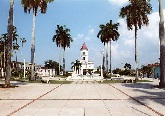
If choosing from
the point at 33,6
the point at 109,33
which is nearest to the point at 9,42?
the point at 33,6

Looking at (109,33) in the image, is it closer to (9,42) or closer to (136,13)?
(136,13)

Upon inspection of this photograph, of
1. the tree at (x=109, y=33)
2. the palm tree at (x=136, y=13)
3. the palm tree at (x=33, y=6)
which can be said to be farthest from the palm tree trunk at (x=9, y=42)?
the tree at (x=109, y=33)

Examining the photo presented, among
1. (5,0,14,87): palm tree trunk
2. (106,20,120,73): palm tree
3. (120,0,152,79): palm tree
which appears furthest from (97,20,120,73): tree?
(5,0,14,87): palm tree trunk

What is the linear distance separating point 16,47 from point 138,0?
190 feet

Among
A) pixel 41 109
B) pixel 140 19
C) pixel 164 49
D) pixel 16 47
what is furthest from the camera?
pixel 16 47

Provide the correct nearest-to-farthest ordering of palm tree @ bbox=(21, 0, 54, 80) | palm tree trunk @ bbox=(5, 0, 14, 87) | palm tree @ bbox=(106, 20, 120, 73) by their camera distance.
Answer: palm tree trunk @ bbox=(5, 0, 14, 87)
palm tree @ bbox=(21, 0, 54, 80)
palm tree @ bbox=(106, 20, 120, 73)

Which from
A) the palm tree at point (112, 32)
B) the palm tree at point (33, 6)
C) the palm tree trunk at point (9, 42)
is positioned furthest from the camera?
the palm tree at point (112, 32)

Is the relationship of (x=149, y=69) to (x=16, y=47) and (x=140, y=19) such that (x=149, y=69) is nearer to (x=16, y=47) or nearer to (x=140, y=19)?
(x=140, y=19)

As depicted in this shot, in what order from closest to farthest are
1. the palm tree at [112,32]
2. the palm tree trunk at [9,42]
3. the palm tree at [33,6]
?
the palm tree trunk at [9,42] → the palm tree at [33,6] → the palm tree at [112,32]

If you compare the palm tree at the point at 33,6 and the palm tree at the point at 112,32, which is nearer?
the palm tree at the point at 33,6

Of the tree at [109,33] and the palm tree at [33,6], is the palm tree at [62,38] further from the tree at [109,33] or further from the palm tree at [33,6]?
the palm tree at [33,6]

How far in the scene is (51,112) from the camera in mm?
12062

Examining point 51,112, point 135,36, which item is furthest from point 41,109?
point 135,36

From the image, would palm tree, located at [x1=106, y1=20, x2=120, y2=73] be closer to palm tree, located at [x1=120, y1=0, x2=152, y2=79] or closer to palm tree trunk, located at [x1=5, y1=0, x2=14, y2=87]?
palm tree, located at [x1=120, y1=0, x2=152, y2=79]
